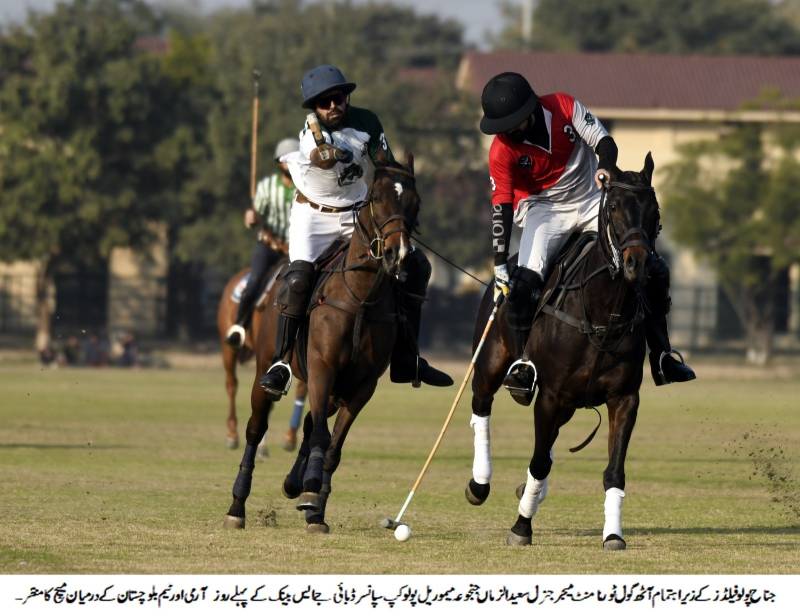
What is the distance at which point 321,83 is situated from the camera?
1257 cm

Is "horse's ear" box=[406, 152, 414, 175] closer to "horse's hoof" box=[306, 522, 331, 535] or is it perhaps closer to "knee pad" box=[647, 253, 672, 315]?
"knee pad" box=[647, 253, 672, 315]

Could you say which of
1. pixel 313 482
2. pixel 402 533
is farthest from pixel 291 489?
pixel 402 533

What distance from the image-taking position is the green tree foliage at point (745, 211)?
5153 cm

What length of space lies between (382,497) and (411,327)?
8.42 feet

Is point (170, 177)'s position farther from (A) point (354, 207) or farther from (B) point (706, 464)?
(A) point (354, 207)

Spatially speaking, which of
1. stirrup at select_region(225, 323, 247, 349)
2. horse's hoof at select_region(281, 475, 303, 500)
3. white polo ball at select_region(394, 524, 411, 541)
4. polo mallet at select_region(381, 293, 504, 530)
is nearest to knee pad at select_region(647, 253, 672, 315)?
polo mallet at select_region(381, 293, 504, 530)

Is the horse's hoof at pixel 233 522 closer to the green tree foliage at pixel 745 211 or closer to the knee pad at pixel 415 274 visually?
the knee pad at pixel 415 274

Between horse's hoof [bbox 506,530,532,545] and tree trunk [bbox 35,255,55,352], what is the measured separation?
38336 mm

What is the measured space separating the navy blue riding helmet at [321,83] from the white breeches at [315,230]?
2.71ft

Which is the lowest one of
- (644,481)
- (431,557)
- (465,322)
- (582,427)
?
(465,322)

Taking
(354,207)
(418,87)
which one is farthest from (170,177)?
(354,207)

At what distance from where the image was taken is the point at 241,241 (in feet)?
167

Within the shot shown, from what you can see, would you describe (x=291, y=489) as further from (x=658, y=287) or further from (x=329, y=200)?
(x=658, y=287)

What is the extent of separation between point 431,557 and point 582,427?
1652cm
